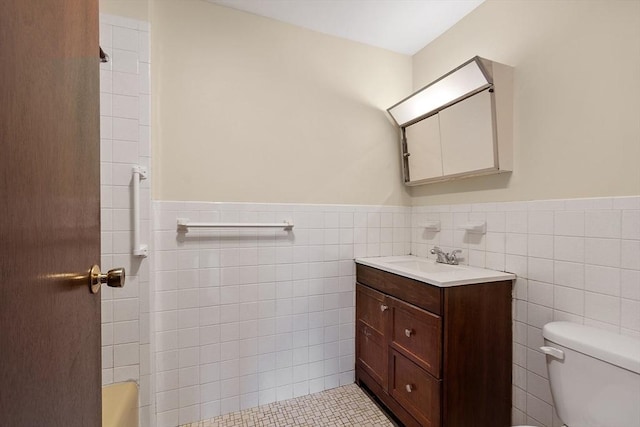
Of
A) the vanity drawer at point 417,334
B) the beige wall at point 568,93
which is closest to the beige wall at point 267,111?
the beige wall at point 568,93

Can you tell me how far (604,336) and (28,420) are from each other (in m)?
1.68

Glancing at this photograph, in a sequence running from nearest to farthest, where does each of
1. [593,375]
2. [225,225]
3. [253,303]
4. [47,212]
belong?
[47,212] < [593,375] < [225,225] < [253,303]

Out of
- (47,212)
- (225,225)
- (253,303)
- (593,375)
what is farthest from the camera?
(253,303)

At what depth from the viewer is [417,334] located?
1.51 m

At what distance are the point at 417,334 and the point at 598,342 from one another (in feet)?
2.25

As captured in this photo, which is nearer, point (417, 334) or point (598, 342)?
point (598, 342)

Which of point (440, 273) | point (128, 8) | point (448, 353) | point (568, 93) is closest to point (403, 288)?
point (440, 273)

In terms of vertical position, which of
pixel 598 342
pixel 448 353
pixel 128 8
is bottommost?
pixel 448 353

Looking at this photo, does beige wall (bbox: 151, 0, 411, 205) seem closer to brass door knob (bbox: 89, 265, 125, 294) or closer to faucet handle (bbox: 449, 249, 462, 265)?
faucet handle (bbox: 449, 249, 462, 265)

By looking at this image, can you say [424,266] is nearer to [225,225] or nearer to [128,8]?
[225,225]

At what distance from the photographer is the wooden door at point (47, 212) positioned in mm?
401

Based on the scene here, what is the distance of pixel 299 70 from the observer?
1.98 metres

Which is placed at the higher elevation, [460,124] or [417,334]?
[460,124]

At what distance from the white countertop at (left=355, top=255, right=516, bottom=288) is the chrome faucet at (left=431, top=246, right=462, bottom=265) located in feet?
0.09
